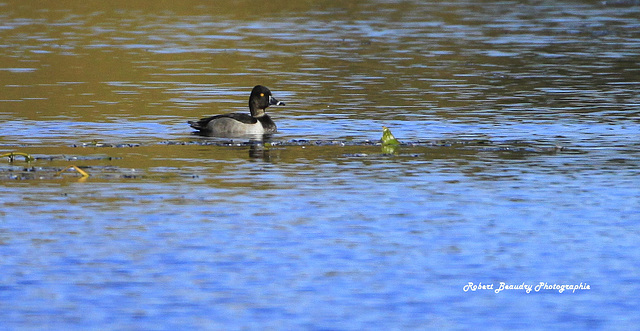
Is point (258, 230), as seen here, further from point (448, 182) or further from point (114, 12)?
point (114, 12)

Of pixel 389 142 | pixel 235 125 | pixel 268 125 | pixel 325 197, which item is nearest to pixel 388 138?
pixel 389 142

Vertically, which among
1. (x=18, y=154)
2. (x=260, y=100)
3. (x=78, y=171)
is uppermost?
(x=260, y=100)

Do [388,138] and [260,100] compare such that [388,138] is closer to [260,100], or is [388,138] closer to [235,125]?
[235,125]

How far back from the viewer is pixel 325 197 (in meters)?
14.7

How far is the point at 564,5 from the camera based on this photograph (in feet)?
197

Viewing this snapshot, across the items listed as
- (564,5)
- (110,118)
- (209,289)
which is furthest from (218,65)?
(564,5)

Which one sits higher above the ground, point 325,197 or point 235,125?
point 235,125

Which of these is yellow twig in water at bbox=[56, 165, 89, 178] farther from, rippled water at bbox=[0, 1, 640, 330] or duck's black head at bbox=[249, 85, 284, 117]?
duck's black head at bbox=[249, 85, 284, 117]

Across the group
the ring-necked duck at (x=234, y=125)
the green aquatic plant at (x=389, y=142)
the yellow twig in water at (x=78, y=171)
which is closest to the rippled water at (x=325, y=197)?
the yellow twig in water at (x=78, y=171)

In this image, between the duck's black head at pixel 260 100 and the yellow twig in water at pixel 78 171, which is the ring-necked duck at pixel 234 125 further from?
the yellow twig in water at pixel 78 171

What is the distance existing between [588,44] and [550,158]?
77.6 ft

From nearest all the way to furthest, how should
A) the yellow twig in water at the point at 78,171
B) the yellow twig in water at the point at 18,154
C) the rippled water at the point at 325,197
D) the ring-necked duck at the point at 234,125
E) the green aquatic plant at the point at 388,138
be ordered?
the rippled water at the point at 325,197 → the yellow twig in water at the point at 78,171 → the yellow twig in water at the point at 18,154 → the green aquatic plant at the point at 388,138 → the ring-necked duck at the point at 234,125

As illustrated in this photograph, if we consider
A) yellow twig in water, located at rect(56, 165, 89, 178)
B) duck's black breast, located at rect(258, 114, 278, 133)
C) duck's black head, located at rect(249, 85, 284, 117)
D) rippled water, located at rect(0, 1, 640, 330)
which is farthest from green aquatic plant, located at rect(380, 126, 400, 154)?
yellow twig in water, located at rect(56, 165, 89, 178)

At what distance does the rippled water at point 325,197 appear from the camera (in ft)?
33.8
